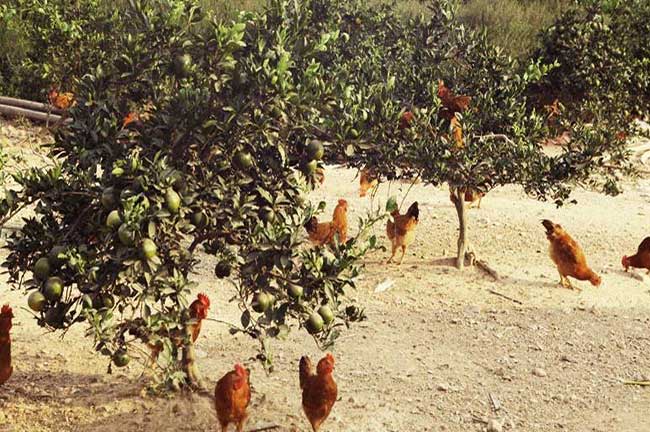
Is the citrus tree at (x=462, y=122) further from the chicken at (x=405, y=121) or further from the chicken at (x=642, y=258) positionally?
the chicken at (x=642, y=258)

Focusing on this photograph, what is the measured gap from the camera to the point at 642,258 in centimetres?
1040

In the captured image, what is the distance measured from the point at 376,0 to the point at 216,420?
16194 millimetres

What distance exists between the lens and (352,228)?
12109 millimetres

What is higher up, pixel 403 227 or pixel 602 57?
pixel 602 57

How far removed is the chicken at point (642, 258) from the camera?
10.4 metres

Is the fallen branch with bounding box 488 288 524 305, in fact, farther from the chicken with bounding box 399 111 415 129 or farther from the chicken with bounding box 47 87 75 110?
the chicken with bounding box 47 87 75 110

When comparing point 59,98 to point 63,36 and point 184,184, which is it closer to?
point 63,36

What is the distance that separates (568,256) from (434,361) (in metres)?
2.56

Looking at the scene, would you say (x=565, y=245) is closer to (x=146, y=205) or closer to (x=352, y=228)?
(x=352, y=228)

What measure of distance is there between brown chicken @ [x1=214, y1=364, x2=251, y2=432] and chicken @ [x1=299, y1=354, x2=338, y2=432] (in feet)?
1.59

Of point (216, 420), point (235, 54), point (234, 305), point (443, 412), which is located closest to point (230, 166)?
point (235, 54)

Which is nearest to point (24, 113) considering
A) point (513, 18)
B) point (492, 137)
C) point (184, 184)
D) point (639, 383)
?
point (492, 137)

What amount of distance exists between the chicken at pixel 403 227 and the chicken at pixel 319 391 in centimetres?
444

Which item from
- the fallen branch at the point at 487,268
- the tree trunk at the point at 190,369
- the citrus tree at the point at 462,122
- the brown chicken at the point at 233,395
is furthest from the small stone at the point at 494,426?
the fallen branch at the point at 487,268
